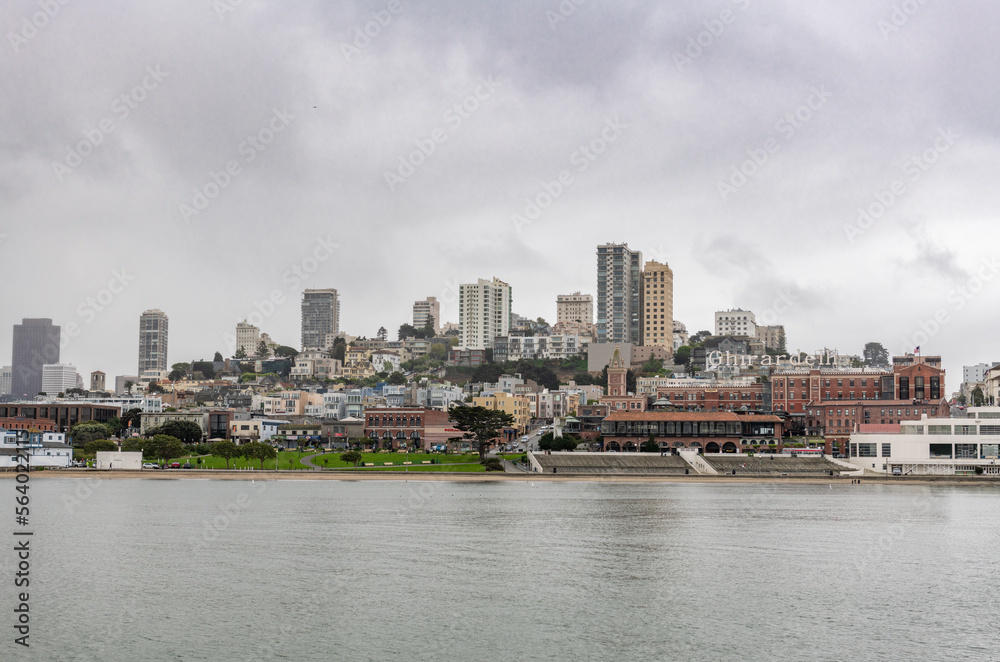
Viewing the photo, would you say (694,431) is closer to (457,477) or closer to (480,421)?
(480,421)

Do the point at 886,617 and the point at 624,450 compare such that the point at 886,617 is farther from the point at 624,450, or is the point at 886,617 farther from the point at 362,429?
the point at 362,429

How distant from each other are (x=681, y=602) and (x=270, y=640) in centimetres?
1768

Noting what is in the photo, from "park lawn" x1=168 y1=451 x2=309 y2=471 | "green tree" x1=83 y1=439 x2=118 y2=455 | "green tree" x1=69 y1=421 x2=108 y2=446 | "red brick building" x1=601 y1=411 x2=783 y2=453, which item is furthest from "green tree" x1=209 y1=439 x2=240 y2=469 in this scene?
"red brick building" x1=601 y1=411 x2=783 y2=453

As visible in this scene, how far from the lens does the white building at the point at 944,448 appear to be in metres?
132

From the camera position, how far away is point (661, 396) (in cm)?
18575

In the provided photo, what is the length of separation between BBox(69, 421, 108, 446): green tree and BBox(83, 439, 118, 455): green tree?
47.4 ft

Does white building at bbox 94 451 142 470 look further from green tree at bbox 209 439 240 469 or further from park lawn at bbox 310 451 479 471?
park lawn at bbox 310 451 479 471

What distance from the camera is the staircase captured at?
137125 millimetres

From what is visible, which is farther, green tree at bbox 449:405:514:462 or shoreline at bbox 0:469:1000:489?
green tree at bbox 449:405:514:462

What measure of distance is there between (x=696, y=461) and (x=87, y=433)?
9190 cm

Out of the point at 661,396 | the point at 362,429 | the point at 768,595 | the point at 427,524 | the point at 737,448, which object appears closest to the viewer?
A: the point at 768,595

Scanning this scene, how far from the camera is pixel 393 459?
139m

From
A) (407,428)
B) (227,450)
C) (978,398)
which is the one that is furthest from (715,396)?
(227,450)

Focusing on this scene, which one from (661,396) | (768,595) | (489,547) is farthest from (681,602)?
(661,396)
